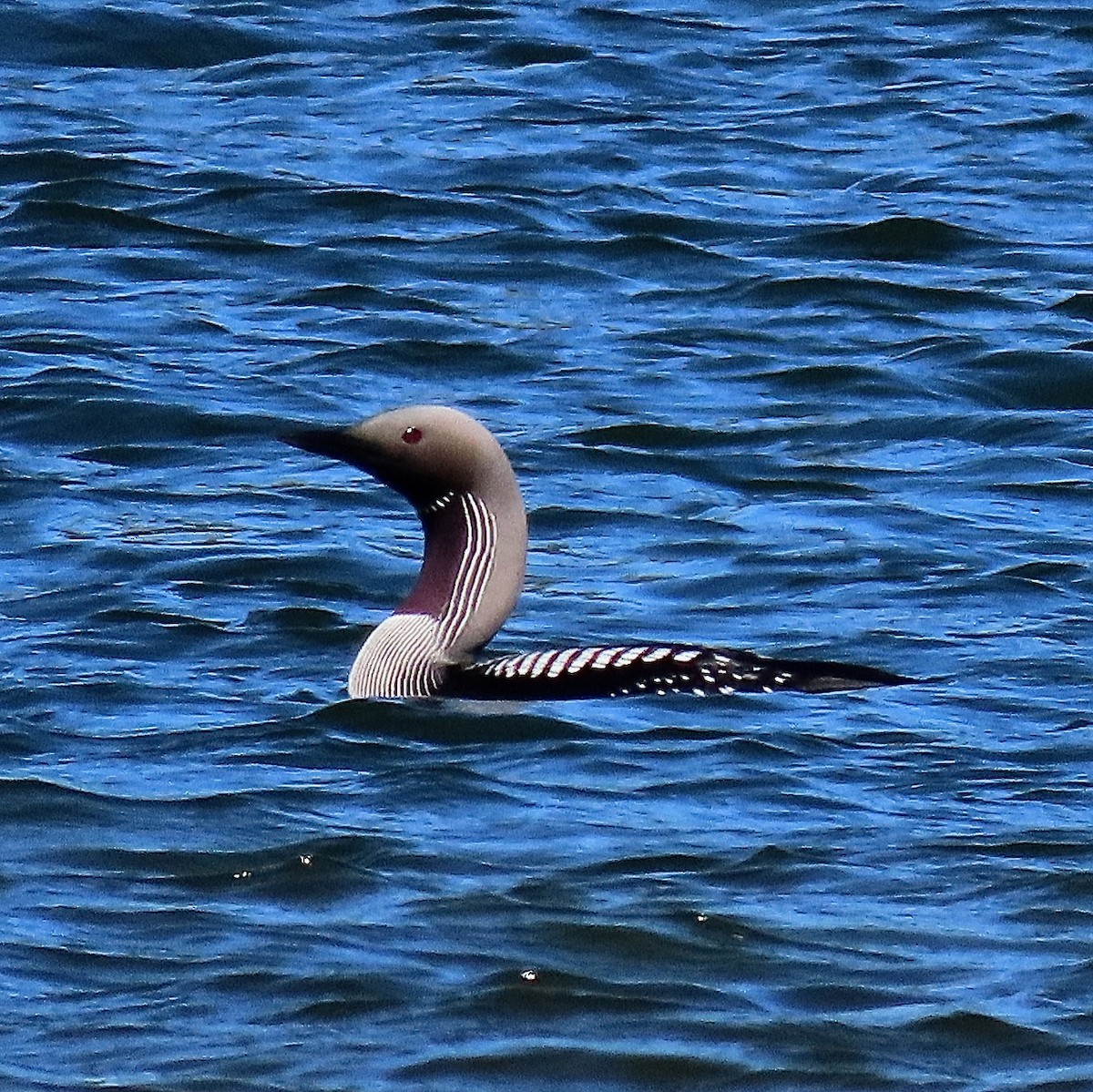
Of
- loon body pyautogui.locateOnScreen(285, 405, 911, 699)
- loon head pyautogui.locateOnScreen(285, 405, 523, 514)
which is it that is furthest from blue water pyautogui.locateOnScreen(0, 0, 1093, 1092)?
loon head pyautogui.locateOnScreen(285, 405, 523, 514)

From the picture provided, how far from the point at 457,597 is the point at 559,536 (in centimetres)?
178

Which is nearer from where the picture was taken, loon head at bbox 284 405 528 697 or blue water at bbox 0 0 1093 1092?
blue water at bbox 0 0 1093 1092

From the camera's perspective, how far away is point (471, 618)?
25.9 ft

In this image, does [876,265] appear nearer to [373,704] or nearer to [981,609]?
[981,609]

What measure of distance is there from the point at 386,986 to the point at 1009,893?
1.32 meters

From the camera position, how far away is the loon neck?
783 cm

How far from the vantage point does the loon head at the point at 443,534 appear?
782 centimetres

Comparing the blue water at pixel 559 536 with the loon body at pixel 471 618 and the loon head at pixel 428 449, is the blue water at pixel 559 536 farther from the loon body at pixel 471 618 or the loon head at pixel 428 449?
the loon head at pixel 428 449

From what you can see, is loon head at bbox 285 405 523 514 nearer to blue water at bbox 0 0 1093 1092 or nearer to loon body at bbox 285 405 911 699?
loon body at bbox 285 405 911 699

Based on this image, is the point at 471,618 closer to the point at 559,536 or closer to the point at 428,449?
the point at 428,449

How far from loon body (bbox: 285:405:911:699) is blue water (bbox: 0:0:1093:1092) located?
101mm

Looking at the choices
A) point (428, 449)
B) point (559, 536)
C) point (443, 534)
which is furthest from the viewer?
point (559, 536)

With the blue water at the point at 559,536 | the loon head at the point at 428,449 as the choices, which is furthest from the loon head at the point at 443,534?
the blue water at the point at 559,536

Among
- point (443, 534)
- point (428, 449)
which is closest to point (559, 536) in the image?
point (443, 534)
